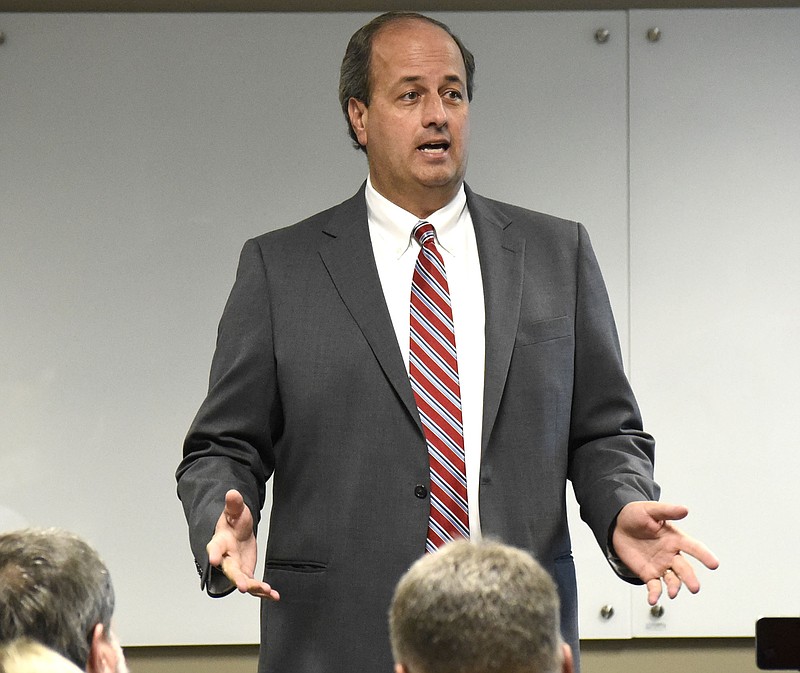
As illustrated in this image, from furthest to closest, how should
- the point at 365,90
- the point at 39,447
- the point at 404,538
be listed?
the point at 39,447 < the point at 365,90 < the point at 404,538

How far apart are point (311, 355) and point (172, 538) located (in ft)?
4.43

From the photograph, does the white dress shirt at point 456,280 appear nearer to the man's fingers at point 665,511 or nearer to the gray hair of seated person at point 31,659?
the man's fingers at point 665,511

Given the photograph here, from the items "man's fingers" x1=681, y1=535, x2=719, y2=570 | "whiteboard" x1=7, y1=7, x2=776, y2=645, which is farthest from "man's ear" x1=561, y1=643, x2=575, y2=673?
"whiteboard" x1=7, y1=7, x2=776, y2=645

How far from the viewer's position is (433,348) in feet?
6.94

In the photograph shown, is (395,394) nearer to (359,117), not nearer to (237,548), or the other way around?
(237,548)

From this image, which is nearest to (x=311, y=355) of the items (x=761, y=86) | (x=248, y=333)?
(x=248, y=333)

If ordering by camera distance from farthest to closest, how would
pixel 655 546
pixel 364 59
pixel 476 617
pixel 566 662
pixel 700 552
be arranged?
1. pixel 364 59
2. pixel 655 546
3. pixel 700 552
4. pixel 566 662
5. pixel 476 617

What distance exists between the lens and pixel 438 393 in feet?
6.85

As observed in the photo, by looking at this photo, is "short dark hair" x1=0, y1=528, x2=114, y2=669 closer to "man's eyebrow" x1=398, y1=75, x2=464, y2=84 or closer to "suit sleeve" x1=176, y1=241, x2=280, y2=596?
"suit sleeve" x1=176, y1=241, x2=280, y2=596

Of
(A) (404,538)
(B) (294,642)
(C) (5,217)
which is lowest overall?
(B) (294,642)

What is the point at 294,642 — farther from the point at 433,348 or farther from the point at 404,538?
the point at 433,348

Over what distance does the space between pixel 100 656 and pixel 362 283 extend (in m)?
0.95

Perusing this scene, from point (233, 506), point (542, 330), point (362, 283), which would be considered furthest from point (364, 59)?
point (233, 506)

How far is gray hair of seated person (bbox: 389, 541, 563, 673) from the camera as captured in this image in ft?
4.01
